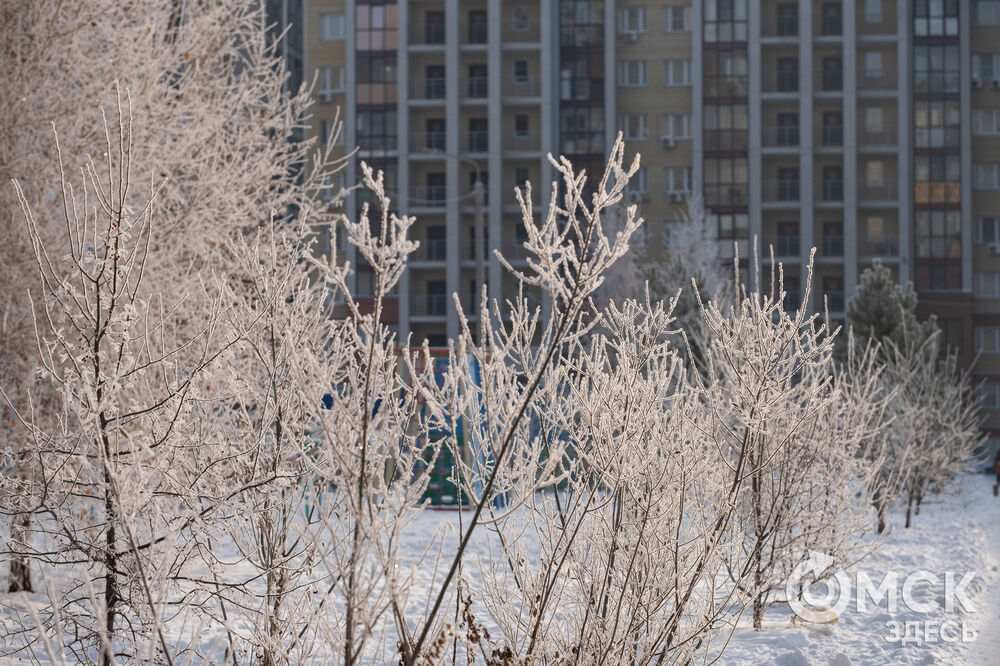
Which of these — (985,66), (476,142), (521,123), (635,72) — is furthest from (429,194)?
(985,66)

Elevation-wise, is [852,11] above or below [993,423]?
above

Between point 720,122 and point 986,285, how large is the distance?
1322 cm

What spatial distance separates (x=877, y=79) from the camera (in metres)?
46.1

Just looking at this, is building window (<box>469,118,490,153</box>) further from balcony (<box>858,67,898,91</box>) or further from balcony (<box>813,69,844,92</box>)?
balcony (<box>858,67,898,91</box>)

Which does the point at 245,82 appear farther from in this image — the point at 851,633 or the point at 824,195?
the point at 824,195

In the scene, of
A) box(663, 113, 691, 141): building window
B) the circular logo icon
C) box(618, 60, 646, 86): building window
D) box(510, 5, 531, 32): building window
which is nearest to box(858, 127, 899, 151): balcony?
box(663, 113, 691, 141): building window

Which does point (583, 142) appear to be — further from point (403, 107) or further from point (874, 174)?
point (874, 174)

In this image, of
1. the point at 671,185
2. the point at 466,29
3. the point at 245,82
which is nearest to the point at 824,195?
the point at 671,185

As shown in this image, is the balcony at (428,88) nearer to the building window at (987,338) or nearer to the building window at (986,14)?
the building window at (986,14)

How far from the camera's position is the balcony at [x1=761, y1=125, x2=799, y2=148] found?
45.7 metres

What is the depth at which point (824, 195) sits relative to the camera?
45.6 m

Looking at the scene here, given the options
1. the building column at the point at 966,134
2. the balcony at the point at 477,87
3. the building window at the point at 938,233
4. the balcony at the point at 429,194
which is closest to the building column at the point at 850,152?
the building window at the point at 938,233

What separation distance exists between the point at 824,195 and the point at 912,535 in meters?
30.5

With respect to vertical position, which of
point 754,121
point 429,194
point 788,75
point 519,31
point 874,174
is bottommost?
point 429,194
